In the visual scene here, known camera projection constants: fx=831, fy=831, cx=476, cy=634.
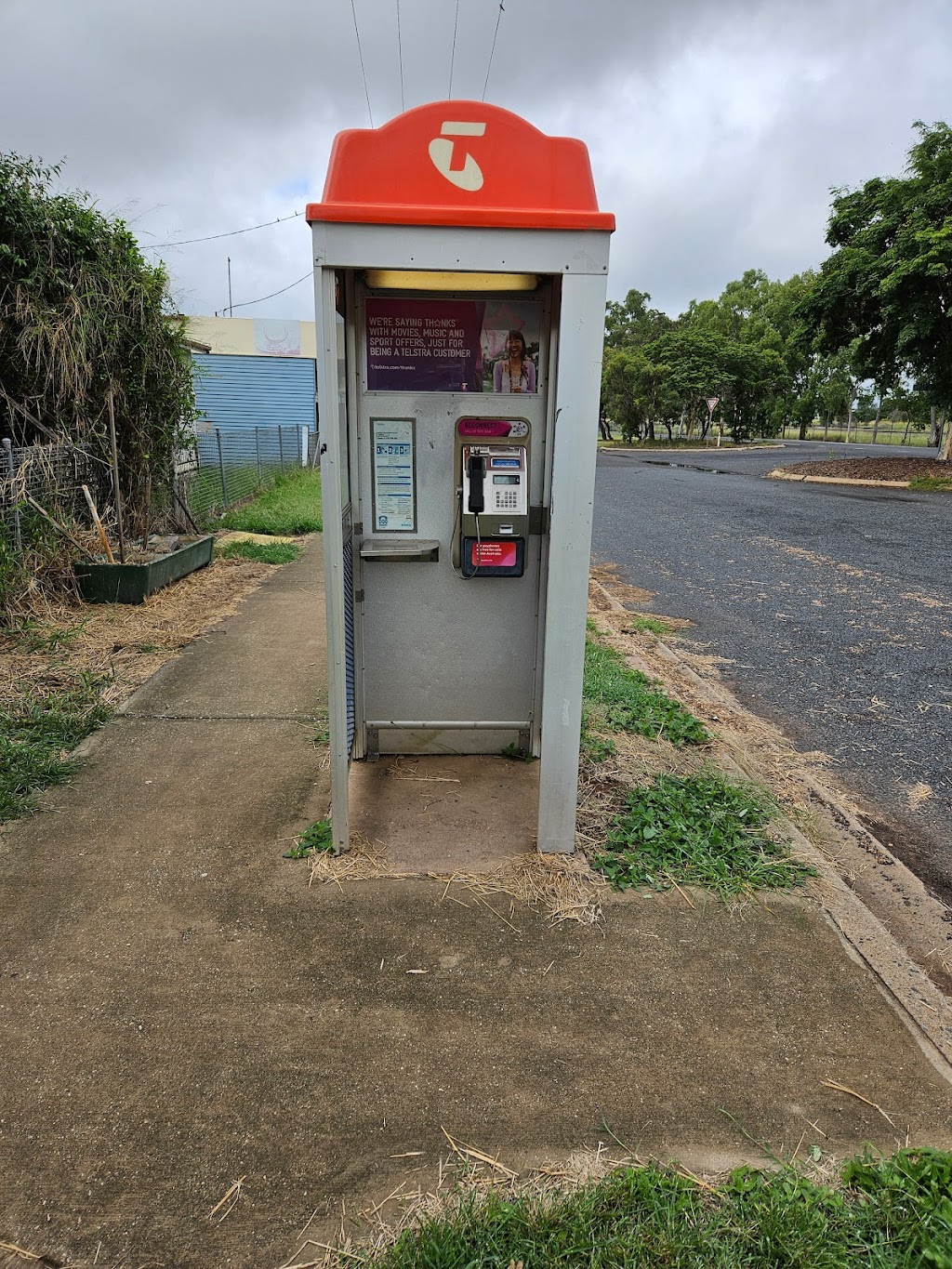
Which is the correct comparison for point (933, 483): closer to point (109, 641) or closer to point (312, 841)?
point (109, 641)

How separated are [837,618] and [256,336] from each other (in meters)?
23.2

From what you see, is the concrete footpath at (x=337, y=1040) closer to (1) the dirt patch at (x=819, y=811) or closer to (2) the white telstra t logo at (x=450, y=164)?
(1) the dirt patch at (x=819, y=811)

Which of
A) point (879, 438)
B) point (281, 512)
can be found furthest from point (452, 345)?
point (879, 438)

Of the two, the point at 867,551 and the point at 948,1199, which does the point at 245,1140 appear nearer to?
the point at 948,1199

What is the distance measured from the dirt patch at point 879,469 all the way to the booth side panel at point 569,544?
20.9 metres

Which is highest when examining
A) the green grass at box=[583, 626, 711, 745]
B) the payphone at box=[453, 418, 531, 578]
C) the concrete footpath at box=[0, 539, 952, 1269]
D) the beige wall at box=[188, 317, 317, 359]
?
the beige wall at box=[188, 317, 317, 359]

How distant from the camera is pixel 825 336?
912 inches

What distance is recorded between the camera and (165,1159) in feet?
6.75

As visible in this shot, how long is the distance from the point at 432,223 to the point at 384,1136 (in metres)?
2.81

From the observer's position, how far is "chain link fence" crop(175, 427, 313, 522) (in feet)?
37.7

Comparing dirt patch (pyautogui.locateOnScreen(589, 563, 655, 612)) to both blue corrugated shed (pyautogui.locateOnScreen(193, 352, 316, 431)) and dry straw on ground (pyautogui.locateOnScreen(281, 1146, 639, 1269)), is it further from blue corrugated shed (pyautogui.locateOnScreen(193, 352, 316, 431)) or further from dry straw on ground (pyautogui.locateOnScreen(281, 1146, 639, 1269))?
blue corrugated shed (pyautogui.locateOnScreen(193, 352, 316, 431))

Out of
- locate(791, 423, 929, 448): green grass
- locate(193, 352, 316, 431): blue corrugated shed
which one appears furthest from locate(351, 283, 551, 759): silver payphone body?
locate(791, 423, 929, 448): green grass

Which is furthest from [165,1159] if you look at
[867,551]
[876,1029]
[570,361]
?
[867,551]

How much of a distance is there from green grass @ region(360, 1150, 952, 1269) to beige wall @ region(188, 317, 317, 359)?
2585 centimetres
